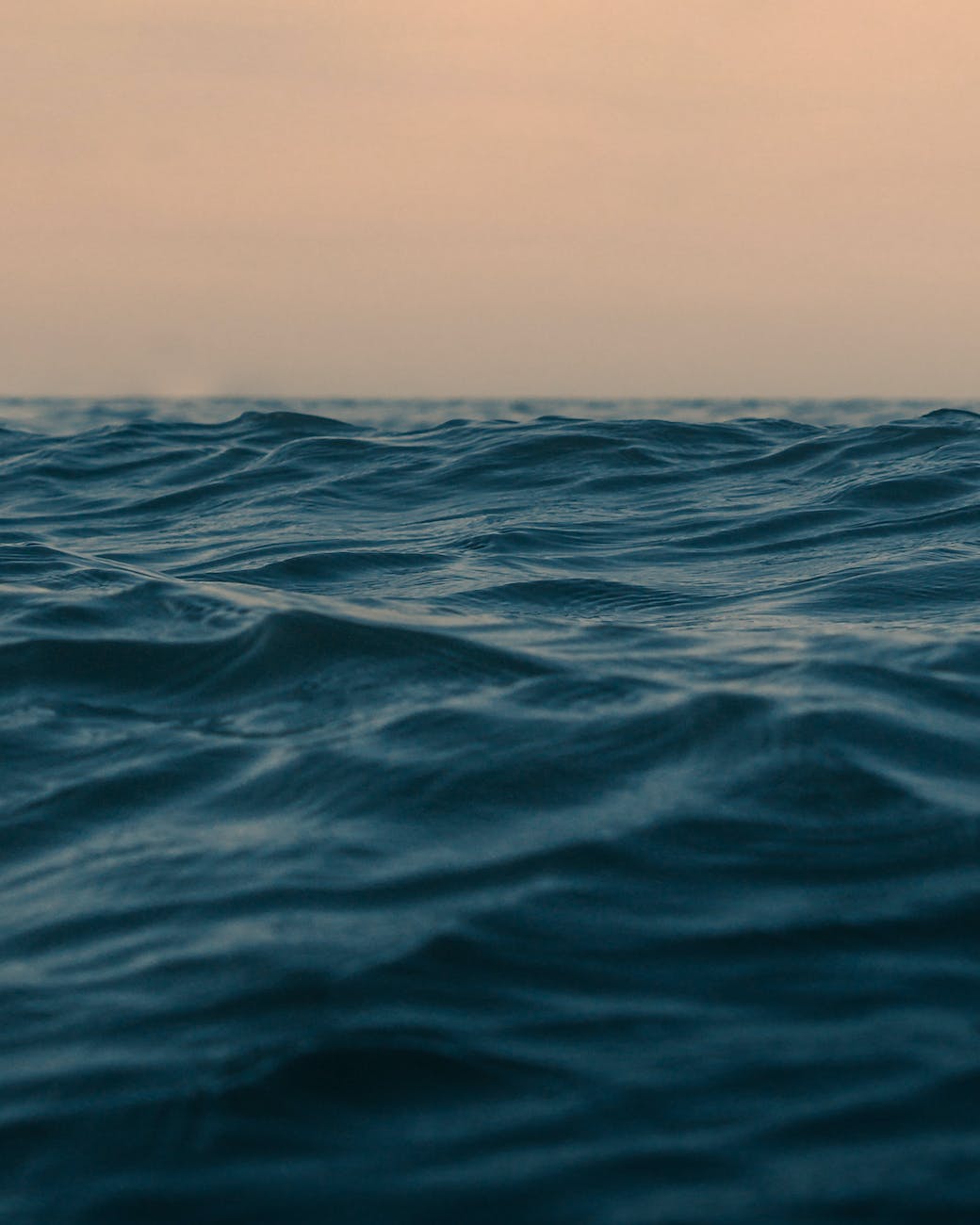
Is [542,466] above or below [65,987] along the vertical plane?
above

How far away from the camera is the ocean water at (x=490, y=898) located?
6.84ft

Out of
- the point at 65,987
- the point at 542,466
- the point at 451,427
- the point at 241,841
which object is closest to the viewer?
the point at 65,987

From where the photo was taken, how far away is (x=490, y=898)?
2918 mm

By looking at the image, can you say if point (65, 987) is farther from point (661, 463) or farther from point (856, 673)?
point (661, 463)

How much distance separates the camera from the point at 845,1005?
97.0 inches

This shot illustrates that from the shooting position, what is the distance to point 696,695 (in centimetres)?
425

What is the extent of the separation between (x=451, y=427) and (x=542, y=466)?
3.11 meters

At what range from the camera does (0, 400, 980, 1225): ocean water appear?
82.1 inches

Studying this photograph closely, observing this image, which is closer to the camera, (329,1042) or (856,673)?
(329,1042)

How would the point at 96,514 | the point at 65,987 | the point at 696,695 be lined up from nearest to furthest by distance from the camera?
the point at 65,987 → the point at 696,695 → the point at 96,514

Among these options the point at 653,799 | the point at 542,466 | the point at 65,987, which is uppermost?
the point at 542,466

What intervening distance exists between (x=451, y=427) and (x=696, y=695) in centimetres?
937

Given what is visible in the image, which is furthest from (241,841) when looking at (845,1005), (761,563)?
(761,563)

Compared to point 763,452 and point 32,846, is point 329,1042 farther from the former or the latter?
point 763,452
